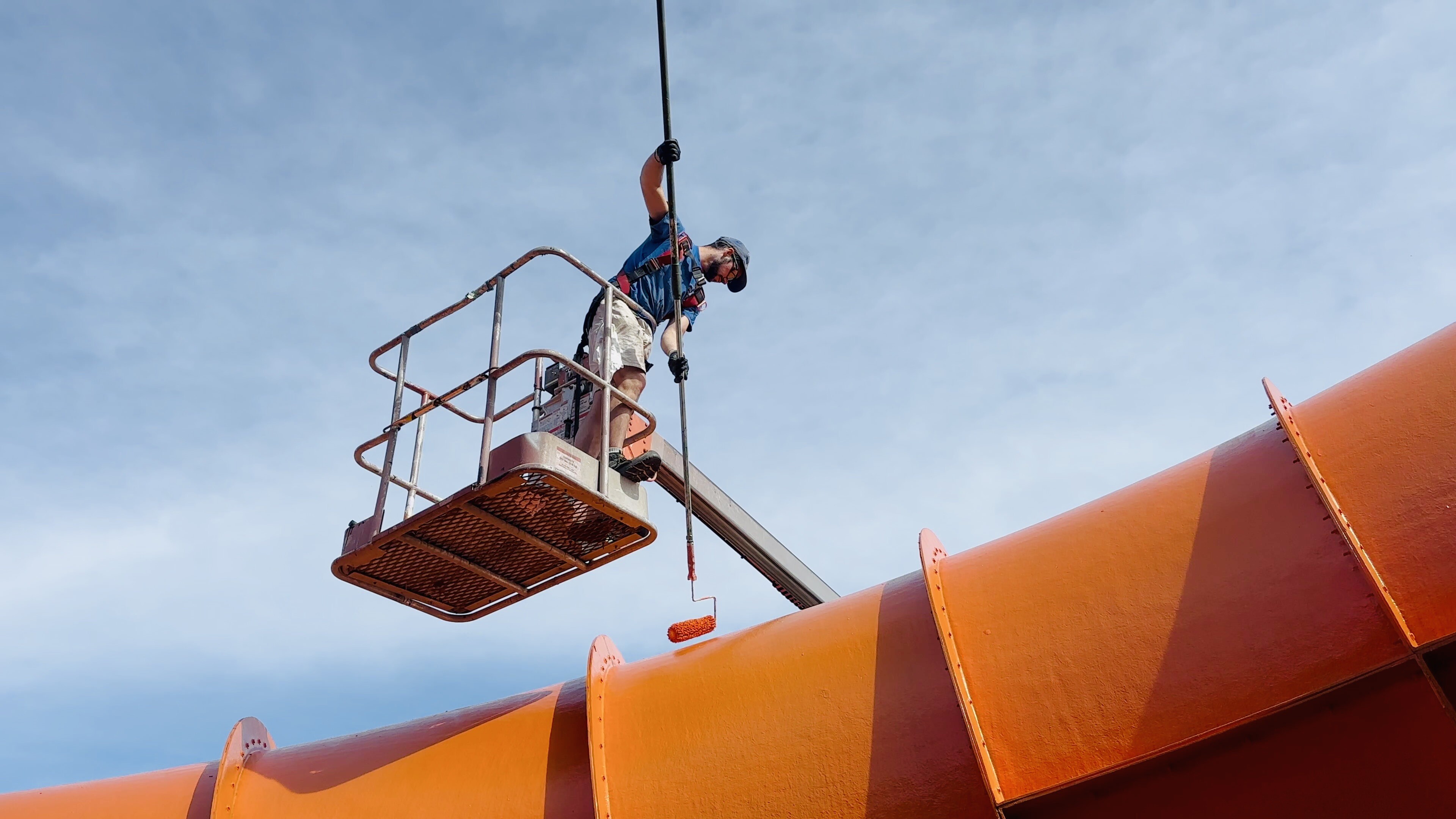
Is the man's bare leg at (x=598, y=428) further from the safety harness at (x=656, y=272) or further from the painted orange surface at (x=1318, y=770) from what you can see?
the painted orange surface at (x=1318, y=770)

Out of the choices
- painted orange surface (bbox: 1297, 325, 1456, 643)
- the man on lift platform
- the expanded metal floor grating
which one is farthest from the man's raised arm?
painted orange surface (bbox: 1297, 325, 1456, 643)

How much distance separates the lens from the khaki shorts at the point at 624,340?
22.7ft

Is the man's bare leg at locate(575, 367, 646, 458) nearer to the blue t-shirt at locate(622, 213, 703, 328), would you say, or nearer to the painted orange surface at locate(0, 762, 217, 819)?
the blue t-shirt at locate(622, 213, 703, 328)

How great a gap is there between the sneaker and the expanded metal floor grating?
219 millimetres

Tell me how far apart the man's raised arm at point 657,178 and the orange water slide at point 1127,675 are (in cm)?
346

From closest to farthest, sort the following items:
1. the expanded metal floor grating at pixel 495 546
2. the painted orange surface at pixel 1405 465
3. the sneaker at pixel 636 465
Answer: the painted orange surface at pixel 1405 465 → the expanded metal floor grating at pixel 495 546 → the sneaker at pixel 636 465

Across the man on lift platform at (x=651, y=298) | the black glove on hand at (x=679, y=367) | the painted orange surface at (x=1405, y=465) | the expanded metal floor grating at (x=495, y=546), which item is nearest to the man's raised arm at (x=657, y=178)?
the man on lift platform at (x=651, y=298)

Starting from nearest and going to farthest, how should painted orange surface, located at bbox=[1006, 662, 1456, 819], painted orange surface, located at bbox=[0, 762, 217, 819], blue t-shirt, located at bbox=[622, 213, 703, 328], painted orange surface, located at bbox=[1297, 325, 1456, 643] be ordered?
painted orange surface, located at bbox=[1006, 662, 1456, 819] < painted orange surface, located at bbox=[1297, 325, 1456, 643] < painted orange surface, located at bbox=[0, 762, 217, 819] < blue t-shirt, located at bbox=[622, 213, 703, 328]

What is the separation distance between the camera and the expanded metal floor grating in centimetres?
525

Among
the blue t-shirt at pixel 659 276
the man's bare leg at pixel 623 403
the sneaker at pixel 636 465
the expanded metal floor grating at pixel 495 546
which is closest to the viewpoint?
the expanded metal floor grating at pixel 495 546

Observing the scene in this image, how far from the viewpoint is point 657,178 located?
7559 mm

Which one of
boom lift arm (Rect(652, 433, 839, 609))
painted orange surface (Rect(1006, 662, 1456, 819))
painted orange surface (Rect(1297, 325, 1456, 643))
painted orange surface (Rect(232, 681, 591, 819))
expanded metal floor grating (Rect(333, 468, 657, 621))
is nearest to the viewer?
painted orange surface (Rect(1006, 662, 1456, 819))

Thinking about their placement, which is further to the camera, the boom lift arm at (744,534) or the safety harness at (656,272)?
the boom lift arm at (744,534)

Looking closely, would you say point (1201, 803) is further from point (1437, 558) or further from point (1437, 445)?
point (1437, 445)
